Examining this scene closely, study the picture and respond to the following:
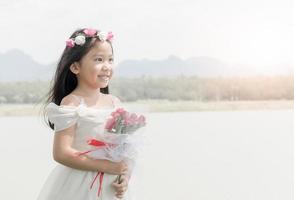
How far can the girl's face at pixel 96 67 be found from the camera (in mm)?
1465

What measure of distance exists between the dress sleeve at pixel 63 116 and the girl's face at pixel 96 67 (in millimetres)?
94

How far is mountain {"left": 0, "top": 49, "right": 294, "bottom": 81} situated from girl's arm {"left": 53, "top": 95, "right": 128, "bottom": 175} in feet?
7.73

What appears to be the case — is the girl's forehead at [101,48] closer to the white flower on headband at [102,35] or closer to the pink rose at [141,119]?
the white flower on headband at [102,35]

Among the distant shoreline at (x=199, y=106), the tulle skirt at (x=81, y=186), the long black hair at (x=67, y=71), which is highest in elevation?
the long black hair at (x=67, y=71)

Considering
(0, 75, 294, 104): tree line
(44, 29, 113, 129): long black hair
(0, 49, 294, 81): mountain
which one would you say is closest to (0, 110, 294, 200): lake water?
(0, 75, 294, 104): tree line

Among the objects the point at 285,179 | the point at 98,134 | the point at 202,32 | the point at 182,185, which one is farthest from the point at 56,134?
the point at 202,32

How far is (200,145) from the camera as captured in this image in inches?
146

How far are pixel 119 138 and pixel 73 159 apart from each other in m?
0.13

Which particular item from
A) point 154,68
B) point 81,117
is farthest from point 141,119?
point 154,68

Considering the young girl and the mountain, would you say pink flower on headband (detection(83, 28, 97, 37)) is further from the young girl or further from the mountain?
the mountain

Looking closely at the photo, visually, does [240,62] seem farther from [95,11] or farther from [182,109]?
[95,11]

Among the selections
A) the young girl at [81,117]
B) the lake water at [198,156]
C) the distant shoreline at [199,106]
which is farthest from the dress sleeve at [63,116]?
the distant shoreline at [199,106]

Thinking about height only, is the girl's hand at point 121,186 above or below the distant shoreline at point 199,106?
below

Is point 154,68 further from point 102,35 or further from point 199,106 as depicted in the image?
point 102,35
